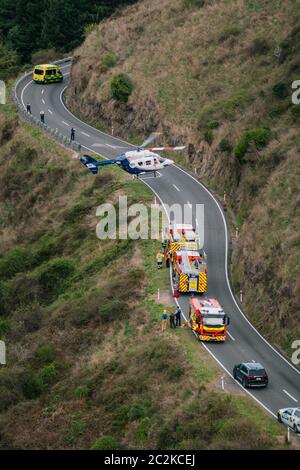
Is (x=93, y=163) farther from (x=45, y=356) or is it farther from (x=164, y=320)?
(x=164, y=320)

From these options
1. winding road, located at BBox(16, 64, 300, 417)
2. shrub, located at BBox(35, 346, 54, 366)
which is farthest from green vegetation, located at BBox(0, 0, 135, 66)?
shrub, located at BBox(35, 346, 54, 366)

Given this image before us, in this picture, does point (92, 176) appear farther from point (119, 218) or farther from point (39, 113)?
point (39, 113)

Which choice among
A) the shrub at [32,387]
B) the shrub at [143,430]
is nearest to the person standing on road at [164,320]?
the shrub at [32,387]

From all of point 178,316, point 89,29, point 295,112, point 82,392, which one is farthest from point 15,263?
point 89,29

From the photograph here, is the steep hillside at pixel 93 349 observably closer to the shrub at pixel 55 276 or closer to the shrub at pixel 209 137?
the shrub at pixel 55 276

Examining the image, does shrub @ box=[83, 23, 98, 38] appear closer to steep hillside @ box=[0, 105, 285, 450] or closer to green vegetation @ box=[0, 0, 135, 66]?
green vegetation @ box=[0, 0, 135, 66]
